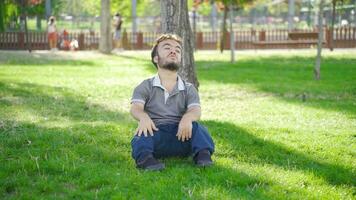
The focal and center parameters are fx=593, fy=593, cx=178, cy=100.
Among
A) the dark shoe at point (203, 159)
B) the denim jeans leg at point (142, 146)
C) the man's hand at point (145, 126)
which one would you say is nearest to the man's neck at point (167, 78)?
the man's hand at point (145, 126)

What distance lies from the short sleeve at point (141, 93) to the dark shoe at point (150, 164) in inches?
22.1

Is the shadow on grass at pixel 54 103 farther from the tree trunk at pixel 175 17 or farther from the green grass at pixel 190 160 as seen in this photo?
the tree trunk at pixel 175 17

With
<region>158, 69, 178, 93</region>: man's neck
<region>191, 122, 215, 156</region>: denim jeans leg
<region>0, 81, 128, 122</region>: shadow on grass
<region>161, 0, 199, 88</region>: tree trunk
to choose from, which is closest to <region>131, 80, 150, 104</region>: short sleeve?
<region>158, 69, 178, 93</region>: man's neck

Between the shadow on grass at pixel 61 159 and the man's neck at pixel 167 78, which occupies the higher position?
the man's neck at pixel 167 78

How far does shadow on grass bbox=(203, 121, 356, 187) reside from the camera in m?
5.55

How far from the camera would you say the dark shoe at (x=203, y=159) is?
5.47 metres

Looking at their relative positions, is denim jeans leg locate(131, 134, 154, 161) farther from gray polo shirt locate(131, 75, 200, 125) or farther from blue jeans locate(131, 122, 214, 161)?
gray polo shirt locate(131, 75, 200, 125)

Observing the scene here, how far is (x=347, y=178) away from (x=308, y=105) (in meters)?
5.36

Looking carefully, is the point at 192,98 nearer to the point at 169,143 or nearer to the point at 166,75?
the point at 166,75

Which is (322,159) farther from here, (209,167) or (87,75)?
(87,75)

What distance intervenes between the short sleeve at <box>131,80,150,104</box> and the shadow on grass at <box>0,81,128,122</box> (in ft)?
10.5

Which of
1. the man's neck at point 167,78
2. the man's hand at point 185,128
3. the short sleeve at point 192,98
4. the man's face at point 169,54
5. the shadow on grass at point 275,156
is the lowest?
the shadow on grass at point 275,156

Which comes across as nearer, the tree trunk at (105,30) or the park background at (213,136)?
the park background at (213,136)

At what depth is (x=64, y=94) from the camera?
1216 centimetres
